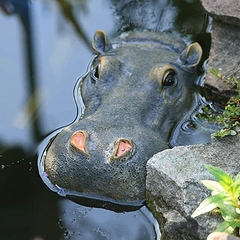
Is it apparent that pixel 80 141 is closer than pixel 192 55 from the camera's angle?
Yes

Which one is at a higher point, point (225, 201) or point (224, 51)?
point (225, 201)

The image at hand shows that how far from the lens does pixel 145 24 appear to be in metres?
5.91

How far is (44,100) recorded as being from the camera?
4.97 metres

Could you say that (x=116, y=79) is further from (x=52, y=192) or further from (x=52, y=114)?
(x=52, y=192)

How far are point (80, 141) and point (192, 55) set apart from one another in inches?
68.8

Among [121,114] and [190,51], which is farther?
[190,51]

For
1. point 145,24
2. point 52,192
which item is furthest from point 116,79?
point 145,24

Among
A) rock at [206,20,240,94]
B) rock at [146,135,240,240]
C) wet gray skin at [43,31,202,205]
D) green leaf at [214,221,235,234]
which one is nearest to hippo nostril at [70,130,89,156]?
wet gray skin at [43,31,202,205]

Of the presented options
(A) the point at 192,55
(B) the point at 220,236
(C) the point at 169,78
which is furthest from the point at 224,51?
(B) the point at 220,236

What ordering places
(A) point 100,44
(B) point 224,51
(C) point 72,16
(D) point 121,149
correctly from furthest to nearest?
(C) point 72,16 < (A) point 100,44 < (B) point 224,51 < (D) point 121,149

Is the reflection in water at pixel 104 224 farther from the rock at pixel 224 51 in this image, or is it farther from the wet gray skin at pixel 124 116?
the rock at pixel 224 51

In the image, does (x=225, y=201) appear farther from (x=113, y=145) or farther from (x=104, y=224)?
(x=104, y=224)

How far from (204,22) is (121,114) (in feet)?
7.25

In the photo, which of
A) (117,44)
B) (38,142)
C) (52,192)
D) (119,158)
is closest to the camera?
(119,158)
